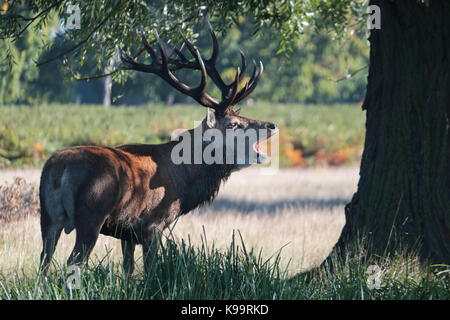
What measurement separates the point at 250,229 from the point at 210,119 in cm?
333

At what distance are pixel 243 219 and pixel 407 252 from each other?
4.95m

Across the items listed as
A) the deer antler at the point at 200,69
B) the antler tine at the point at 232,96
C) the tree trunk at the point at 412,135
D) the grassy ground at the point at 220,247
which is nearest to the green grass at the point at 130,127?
the grassy ground at the point at 220,247

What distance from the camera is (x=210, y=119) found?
21.8 feet

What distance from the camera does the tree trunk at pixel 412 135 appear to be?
252 inches

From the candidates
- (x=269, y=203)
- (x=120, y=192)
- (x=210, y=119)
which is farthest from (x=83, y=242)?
(x=269, y=203)

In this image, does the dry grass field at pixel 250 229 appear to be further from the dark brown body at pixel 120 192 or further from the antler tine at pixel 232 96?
the antler tine at pixel 232 96

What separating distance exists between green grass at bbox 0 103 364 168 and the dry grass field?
5.58 m

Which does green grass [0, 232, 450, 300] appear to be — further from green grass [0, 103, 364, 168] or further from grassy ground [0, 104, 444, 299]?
green grass [0, 103, 364, 168]

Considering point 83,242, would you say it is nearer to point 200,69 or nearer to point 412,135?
A: point 200,69

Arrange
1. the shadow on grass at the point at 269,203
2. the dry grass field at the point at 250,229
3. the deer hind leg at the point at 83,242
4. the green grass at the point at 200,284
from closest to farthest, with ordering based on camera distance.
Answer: the green grass at the point at 200,284 < the deer hind leg at the point at 83,242 < the dry grass field at the point at 250,229 < the shadow on grass at the point at 269,203

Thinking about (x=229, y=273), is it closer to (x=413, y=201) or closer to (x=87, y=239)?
(x=87, y=239)

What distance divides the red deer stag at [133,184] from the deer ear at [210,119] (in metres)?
0.01

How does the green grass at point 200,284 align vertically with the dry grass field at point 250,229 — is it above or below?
above

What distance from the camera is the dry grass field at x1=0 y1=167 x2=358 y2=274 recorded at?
707cm
